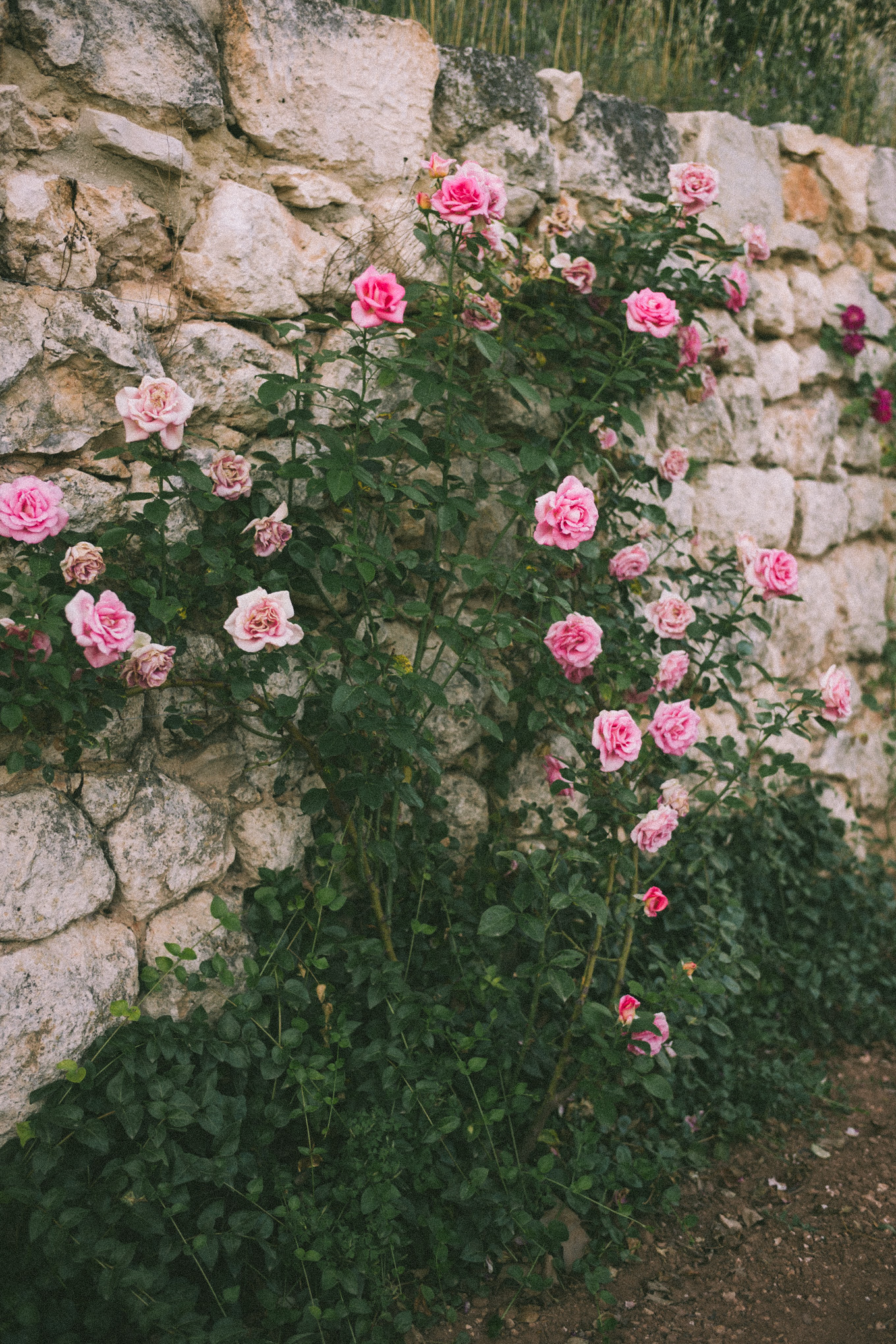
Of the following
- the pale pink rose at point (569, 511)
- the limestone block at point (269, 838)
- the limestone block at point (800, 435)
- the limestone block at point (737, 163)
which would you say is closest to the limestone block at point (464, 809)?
the limestone block at point (269, 838)

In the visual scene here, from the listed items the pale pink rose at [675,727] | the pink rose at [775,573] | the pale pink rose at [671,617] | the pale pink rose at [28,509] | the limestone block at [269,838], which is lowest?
the limestone block at [269,838]

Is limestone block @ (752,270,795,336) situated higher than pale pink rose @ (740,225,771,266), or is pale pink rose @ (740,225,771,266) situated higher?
pale pink rose @ (740,225,771,266)

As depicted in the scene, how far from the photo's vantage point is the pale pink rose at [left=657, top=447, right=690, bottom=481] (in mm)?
2641

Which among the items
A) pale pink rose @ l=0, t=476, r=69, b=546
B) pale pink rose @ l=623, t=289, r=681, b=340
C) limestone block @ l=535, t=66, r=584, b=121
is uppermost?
limestone block @ l=535, t=66, r=584, b=121

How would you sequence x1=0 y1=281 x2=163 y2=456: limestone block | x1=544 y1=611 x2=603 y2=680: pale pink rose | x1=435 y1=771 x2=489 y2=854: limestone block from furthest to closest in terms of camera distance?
x1=435 y1=771 x2=489 y2=854: limestone block < x1=544 y1=611 x2=603 y2=680: pale pink rose < x1=0 y1=281 x2=163 y2=456: limestone block

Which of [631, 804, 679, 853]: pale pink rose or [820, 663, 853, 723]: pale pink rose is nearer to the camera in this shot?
[631, 804, 679, 853]: pale pink rose

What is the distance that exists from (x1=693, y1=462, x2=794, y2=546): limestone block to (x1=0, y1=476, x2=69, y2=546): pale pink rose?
7.00 feet

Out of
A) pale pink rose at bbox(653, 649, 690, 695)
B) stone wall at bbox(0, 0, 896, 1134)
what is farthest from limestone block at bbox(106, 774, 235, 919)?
pale pink rose at bbox(653, 649, 690, 695)

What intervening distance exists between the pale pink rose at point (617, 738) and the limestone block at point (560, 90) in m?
1.78

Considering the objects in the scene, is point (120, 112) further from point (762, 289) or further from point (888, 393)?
point (888, 393)

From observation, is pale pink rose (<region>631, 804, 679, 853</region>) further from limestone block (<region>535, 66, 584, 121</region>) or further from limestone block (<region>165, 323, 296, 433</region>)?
limestone block (<region>535, 66, 584, 121</region>)

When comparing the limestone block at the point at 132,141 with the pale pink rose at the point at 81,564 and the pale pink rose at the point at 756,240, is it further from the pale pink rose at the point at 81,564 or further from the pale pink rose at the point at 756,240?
the pale pink rose at the point at 756,240

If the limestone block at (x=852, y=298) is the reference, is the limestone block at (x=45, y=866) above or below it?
below

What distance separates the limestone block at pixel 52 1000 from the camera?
1.66 meters
